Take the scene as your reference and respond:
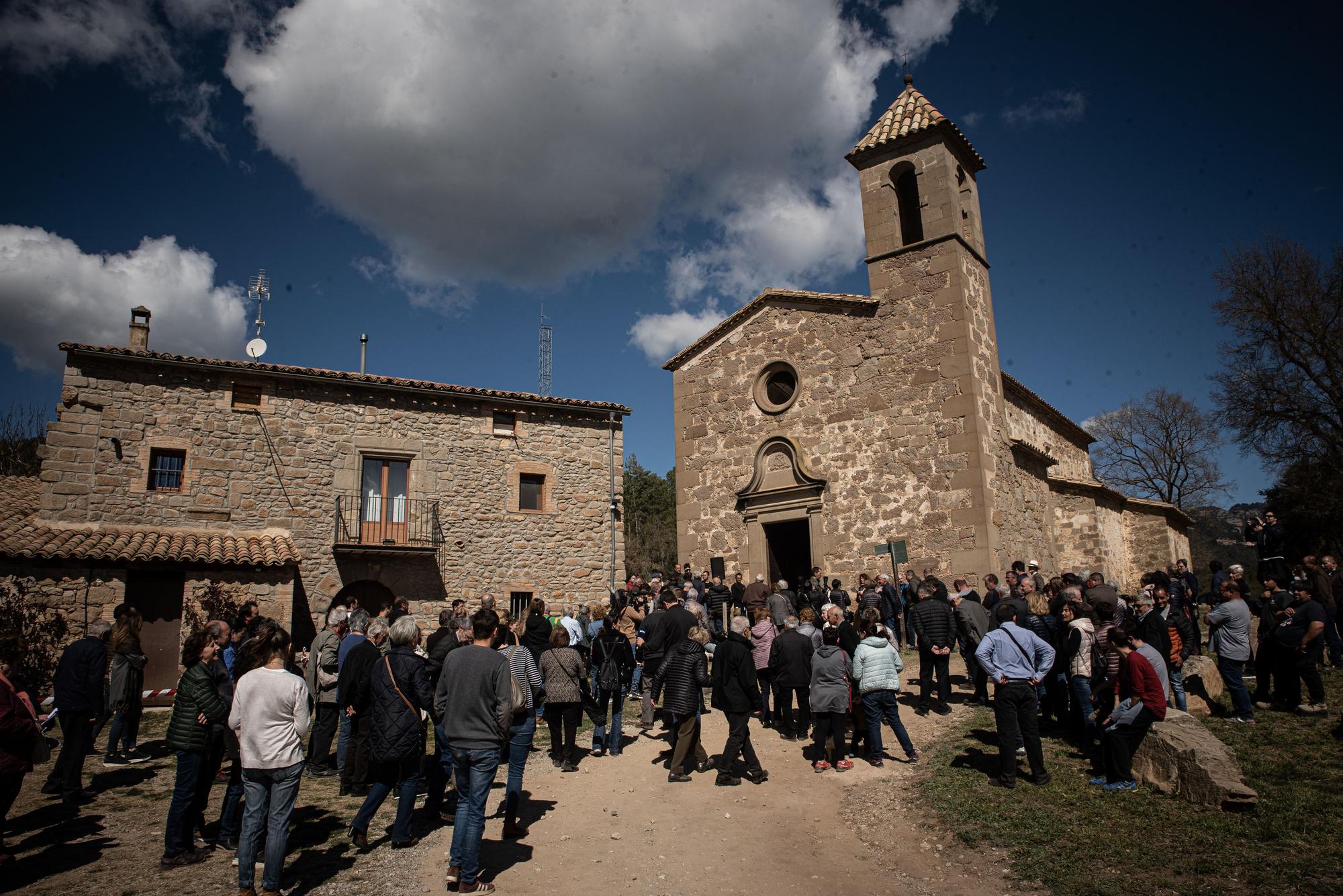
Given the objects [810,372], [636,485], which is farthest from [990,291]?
[636,485]

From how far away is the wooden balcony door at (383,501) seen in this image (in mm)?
17172

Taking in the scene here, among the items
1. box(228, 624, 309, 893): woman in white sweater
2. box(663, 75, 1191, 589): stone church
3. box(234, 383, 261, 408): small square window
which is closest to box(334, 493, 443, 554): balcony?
box(234, 383, 261, 408): small square window

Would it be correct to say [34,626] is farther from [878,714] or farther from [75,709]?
[878,714]

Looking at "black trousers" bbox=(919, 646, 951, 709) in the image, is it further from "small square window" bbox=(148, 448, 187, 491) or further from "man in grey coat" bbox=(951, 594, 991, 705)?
"small square window" bbox=(148, 448, 187, 491)

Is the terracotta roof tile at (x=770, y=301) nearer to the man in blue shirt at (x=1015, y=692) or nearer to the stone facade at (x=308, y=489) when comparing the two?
the stone facade at (x=308, y=489)

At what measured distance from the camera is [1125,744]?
22.8ft

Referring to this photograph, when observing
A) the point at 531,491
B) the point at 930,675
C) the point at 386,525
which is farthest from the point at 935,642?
the point at 386,525

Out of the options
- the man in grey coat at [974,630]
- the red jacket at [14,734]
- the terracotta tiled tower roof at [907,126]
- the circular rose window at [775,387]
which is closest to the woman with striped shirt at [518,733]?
the red jacket at [14,734]

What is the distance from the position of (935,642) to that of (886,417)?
699 cm

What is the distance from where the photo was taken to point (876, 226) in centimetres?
1700

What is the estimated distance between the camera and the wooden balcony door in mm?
17172

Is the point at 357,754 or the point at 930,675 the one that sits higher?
the point at 930,675

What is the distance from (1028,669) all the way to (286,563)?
1333 cm

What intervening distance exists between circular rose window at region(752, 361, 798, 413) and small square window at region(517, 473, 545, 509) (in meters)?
6.03
